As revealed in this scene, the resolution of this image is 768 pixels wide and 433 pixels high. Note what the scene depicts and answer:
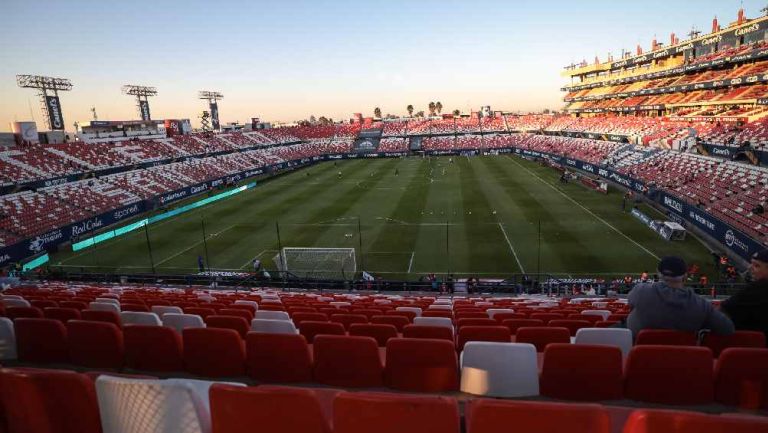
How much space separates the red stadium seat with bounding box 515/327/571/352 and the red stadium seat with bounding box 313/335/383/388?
90.2 inches

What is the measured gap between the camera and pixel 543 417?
2.47 meters

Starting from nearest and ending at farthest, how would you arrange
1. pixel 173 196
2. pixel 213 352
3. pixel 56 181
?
pixel 213 352 → pixel 56 181 → pixel 173 196

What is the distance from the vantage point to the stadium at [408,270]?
131 inches

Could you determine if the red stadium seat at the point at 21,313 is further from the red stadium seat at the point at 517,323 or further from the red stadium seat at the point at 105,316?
the red stadium seat at the point at 517,323

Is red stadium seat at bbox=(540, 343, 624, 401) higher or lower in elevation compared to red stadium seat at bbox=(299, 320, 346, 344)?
higher

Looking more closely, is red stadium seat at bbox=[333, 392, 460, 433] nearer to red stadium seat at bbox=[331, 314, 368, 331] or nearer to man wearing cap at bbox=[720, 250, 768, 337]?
man wearing cap at bbox=[720, 250, 768, 337]

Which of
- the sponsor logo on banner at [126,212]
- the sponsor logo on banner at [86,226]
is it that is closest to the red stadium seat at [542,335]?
the sponsor logo on banner at [86,226]

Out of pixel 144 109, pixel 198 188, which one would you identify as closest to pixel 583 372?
pixel 198 188

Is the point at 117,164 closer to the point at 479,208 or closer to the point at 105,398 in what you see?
the point at 479,208

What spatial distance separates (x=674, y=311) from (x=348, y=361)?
377 cm

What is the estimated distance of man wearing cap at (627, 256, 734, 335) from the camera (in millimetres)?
4723

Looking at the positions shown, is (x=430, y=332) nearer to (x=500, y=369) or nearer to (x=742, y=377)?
(x=500, y=369)

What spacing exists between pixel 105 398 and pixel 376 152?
8994 cm

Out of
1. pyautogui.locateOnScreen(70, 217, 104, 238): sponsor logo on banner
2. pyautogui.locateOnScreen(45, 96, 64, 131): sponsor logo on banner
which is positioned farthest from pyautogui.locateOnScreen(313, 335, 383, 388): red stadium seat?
pyautogui.locateOnScreen(45, 96, 64, 131): sponsor logo on banner
